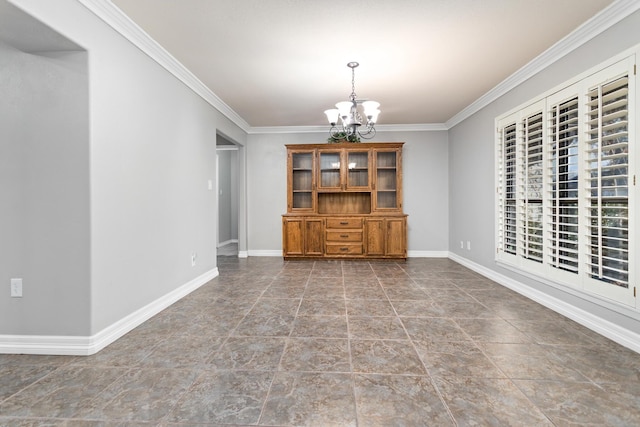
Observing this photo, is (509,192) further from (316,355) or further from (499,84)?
(316,355)

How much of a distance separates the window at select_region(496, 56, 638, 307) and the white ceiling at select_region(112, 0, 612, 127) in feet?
1.99

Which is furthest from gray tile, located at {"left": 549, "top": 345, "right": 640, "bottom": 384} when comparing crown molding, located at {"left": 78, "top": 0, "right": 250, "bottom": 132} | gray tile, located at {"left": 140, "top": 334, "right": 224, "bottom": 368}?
crown molding, located at {"left": 78, "top": 0, "right": 250, "bottom": 132}

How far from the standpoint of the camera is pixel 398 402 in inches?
60.3

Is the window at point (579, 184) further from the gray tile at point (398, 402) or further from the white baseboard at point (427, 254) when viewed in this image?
the white baseboard at point (427, 254)

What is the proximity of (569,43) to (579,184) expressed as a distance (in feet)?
4.14

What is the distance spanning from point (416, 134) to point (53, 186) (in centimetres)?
Answer: 536

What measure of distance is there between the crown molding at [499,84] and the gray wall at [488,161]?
6 cm

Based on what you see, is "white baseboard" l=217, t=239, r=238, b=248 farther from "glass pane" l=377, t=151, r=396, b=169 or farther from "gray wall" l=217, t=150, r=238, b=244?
"glass pane" l=377, t=151, r=396, b=169

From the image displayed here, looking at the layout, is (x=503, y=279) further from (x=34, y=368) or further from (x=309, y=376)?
(x=34, y=368)

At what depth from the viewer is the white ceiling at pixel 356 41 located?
2.28 metres

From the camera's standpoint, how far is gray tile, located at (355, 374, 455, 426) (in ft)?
4.60

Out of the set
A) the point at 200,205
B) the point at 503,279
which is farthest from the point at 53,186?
the point at 503,279

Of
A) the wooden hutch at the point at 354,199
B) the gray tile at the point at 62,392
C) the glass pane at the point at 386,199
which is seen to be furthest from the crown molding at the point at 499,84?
the gray tile at the point at 62,392

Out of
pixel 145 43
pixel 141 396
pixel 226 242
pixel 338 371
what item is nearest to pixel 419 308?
pixel 338 371
